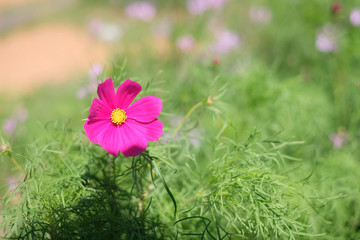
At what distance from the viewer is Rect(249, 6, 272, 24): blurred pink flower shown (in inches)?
120

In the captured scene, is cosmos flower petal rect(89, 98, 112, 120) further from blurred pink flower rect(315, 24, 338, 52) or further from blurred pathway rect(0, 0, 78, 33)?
blurred pathway rect(0, 0, 78, 33)

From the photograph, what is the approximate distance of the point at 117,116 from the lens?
83 centimetres

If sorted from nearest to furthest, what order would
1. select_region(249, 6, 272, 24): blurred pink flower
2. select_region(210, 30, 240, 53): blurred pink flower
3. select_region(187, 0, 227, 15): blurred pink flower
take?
select_region(210, 30, 240, 53): blurred pink flower → select_region(187, 0, 227, 15): blurred pink flower → select_region(249, 6, 272, 24): blurred pink flower

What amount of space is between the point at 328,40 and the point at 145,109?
5.34 ft

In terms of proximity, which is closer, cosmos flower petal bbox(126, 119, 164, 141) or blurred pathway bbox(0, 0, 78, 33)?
cosmos flower petal bbox(126, 119, 164, 141)

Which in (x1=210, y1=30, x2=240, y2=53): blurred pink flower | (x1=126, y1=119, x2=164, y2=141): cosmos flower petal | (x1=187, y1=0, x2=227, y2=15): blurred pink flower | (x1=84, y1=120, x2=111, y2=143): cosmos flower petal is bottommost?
(x1=210, y1=30, x2=240, y2=53): blurred pink flower

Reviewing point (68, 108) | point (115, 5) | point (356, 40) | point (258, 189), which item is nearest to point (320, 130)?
point (356, 40)

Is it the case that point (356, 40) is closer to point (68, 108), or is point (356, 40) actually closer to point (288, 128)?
point (288, 128)

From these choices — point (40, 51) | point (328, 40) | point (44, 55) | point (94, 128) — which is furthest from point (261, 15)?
point (40, 51)

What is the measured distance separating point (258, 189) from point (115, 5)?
5391 millimetres

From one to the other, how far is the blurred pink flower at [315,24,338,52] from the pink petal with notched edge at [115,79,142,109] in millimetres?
1611

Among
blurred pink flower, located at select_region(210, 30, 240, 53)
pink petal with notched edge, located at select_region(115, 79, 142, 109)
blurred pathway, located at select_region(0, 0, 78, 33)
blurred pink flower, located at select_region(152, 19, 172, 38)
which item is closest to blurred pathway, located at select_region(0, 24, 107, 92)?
blurred pathway, located at select_region(0, 0, 78, 33)

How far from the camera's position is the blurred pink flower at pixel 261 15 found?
10.0ft

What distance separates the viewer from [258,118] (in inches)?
70.9
